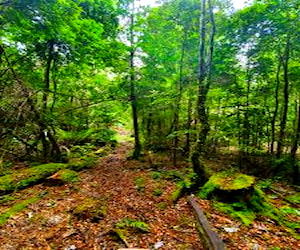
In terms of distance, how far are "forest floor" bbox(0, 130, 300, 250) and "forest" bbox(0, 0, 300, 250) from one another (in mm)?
34

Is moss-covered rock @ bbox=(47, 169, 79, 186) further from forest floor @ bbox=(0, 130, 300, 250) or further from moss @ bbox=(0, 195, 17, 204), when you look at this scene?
moss @ bbox=(0, 195, 17, 204)

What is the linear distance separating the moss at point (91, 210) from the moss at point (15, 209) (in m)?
1.40

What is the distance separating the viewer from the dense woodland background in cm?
733

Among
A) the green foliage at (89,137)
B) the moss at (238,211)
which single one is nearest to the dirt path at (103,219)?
the moss at (238,211)

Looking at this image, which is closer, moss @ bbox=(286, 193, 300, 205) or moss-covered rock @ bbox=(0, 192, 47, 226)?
moss-covered rock @ bbox=(0, 192, 47, 226)

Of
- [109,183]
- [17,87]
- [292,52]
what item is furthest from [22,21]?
[292,52]

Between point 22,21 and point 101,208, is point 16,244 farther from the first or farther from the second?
point 22,21

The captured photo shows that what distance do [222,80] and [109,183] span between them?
693cm

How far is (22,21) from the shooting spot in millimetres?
6270

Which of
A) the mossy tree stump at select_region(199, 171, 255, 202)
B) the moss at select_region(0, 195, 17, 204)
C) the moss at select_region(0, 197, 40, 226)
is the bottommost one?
the moss at select_region(0, 195, 17, 204)

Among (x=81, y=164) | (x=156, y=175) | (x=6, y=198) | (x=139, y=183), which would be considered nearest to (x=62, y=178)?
(x=6, y=198)

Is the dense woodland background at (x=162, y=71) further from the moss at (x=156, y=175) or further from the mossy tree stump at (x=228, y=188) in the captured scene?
the moss at (x=156, y=175)

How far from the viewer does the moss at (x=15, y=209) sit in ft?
17.6

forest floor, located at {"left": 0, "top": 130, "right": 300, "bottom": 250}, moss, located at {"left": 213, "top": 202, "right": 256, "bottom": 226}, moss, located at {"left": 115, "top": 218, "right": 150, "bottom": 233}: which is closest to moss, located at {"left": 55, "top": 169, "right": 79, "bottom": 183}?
forest floor, located at {"left": 0, "top": 130, "right": 300, "bottom": 250}
